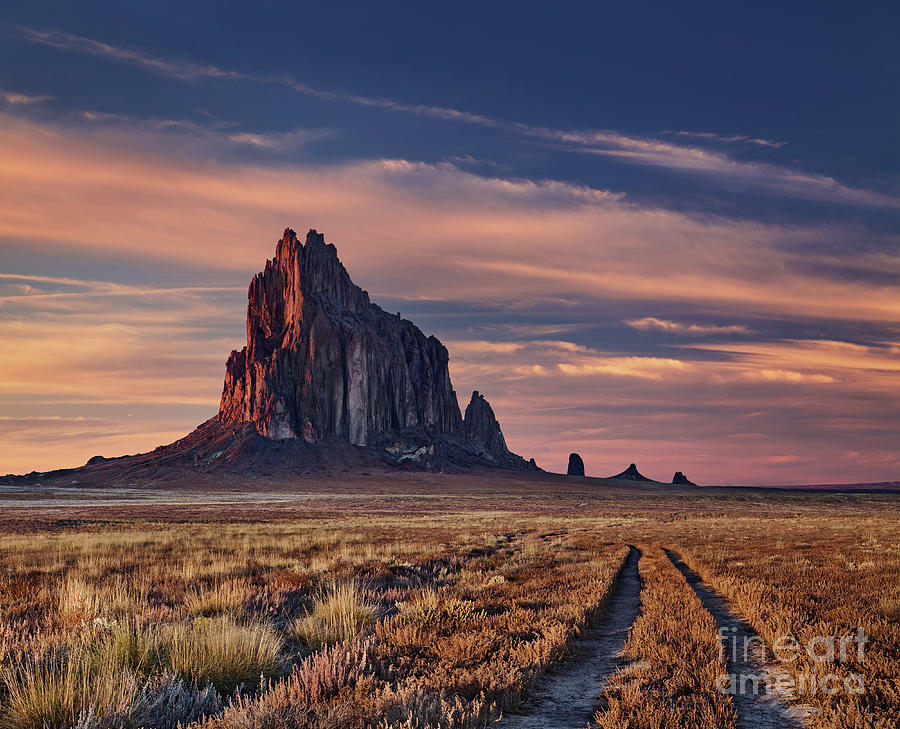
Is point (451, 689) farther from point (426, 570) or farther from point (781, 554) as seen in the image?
point (781, 554)

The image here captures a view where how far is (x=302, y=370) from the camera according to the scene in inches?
7589

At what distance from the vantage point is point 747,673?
721cm

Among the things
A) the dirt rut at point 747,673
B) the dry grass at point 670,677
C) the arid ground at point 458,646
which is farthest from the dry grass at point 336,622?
the dirt rut at point 747,673

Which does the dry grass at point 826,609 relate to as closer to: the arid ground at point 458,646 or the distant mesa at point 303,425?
the arid ground at point 458,646

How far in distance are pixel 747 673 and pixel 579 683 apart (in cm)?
216

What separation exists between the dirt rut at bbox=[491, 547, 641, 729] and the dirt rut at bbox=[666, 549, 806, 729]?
4.76ft

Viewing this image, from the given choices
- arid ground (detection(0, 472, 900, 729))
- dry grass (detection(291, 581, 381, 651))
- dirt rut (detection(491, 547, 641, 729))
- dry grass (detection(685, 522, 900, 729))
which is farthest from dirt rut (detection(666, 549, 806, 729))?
dry grass (detection(291, 581, 381, 651))

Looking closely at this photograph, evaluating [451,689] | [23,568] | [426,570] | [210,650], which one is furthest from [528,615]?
[23,568]

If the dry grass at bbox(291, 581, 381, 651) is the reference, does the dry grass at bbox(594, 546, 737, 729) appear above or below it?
above

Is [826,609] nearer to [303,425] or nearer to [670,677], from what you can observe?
[670,677]

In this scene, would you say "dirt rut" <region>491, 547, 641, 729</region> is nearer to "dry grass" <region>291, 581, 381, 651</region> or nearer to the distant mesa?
"dry grass" <region>291, 581, 381, 651</region>

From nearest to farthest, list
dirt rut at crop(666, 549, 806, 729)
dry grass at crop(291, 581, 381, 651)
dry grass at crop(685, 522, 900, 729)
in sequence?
dirt rut at crop(666, 549, 806, 729) < dry grass at crop(685, 522, 900, 729) < dry grass at crop(291, 581, 381, 651)

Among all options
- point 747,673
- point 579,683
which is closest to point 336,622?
point 579,683

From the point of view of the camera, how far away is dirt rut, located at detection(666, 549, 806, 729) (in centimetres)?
572
